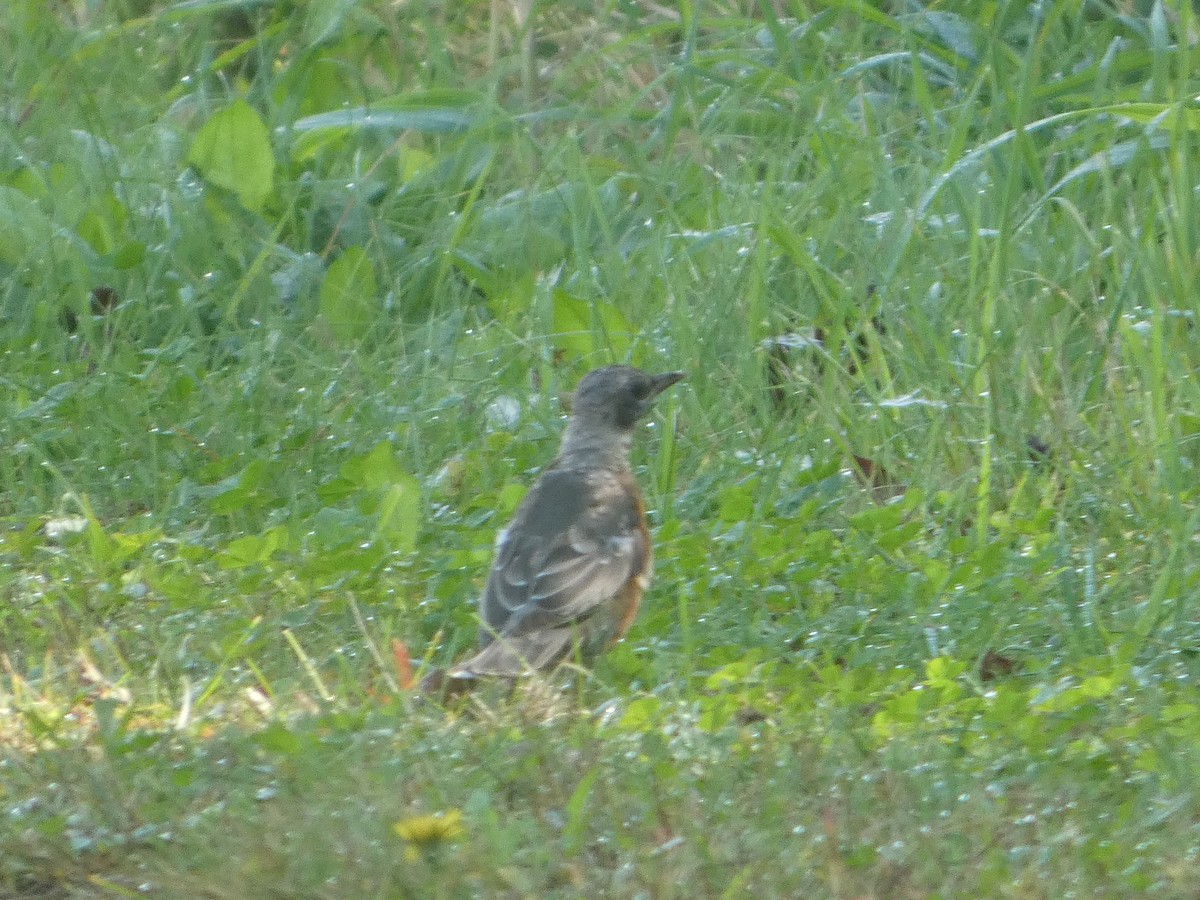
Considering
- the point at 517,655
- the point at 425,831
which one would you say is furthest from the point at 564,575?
the point at 425,831

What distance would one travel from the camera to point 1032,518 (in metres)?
5.34

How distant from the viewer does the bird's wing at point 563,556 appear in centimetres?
468

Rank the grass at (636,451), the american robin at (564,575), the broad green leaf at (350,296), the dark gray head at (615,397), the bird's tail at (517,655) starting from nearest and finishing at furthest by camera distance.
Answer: the grass at (636,451) < the bird's tail at (517,655) < the american robin at (564,575) < the dark gray head at (615,397) < the broad green leaf at (350,296)

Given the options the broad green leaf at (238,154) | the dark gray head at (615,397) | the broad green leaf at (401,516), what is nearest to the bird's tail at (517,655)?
the broad green leaf at (401,516)

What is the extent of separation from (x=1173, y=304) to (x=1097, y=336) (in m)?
0.25

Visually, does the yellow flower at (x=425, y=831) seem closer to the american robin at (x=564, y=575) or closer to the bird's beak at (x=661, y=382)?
the american robin at (x=564, y=575)

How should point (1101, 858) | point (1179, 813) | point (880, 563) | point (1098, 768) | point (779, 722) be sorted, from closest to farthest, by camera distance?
point (1101, 858) < point (1179, 813) < point (1098, 768) < point (779, 722) < point (880, 563)

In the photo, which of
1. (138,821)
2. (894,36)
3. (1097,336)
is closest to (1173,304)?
(1097,336)

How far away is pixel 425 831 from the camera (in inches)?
122

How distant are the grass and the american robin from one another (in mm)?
130

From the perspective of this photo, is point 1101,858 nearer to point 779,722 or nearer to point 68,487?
Result: point 779,722

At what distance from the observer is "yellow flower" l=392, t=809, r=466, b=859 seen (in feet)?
10.2

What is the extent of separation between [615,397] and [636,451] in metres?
0.67

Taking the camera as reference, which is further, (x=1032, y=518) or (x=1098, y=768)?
(x=1032, y=518)
